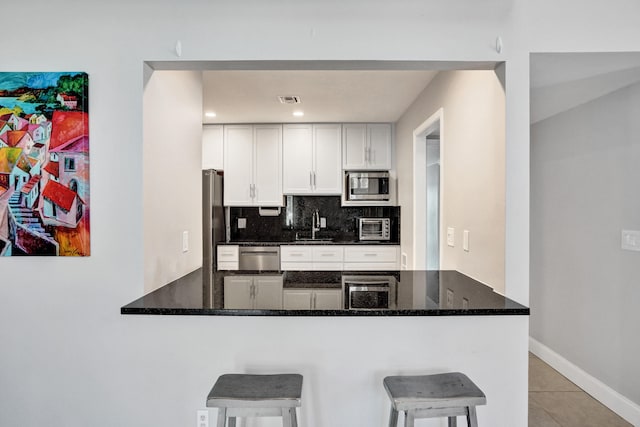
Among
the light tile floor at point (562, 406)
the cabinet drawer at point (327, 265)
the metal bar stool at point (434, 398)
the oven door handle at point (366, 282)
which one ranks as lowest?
the light tile floor at point (562, 406)

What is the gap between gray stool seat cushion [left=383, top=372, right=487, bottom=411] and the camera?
1.33 m

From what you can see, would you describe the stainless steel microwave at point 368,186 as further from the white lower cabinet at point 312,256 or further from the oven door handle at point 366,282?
the oven door handle at point 366,282

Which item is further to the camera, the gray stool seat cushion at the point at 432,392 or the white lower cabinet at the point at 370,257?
the white lower cabinet at the point at 370,257

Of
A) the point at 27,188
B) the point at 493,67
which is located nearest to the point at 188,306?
the point at 27,188

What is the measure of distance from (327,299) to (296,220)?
10.2 feet

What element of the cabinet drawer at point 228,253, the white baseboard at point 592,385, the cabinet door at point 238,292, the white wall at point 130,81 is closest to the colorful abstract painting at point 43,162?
the white wall at point 130,81

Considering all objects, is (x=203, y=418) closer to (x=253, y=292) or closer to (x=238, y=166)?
(x=253, y=292)

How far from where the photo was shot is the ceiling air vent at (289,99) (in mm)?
3387

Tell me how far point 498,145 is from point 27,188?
7.30 ft

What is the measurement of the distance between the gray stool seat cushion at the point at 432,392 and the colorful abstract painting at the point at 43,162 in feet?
5.05

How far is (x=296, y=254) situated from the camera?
13.9 feet

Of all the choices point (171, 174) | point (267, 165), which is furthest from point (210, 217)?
point (171, 174)

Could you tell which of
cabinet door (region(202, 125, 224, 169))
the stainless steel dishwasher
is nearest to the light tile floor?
the stainless steel dishwasher

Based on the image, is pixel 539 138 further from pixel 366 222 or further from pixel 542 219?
pixel 366 222
